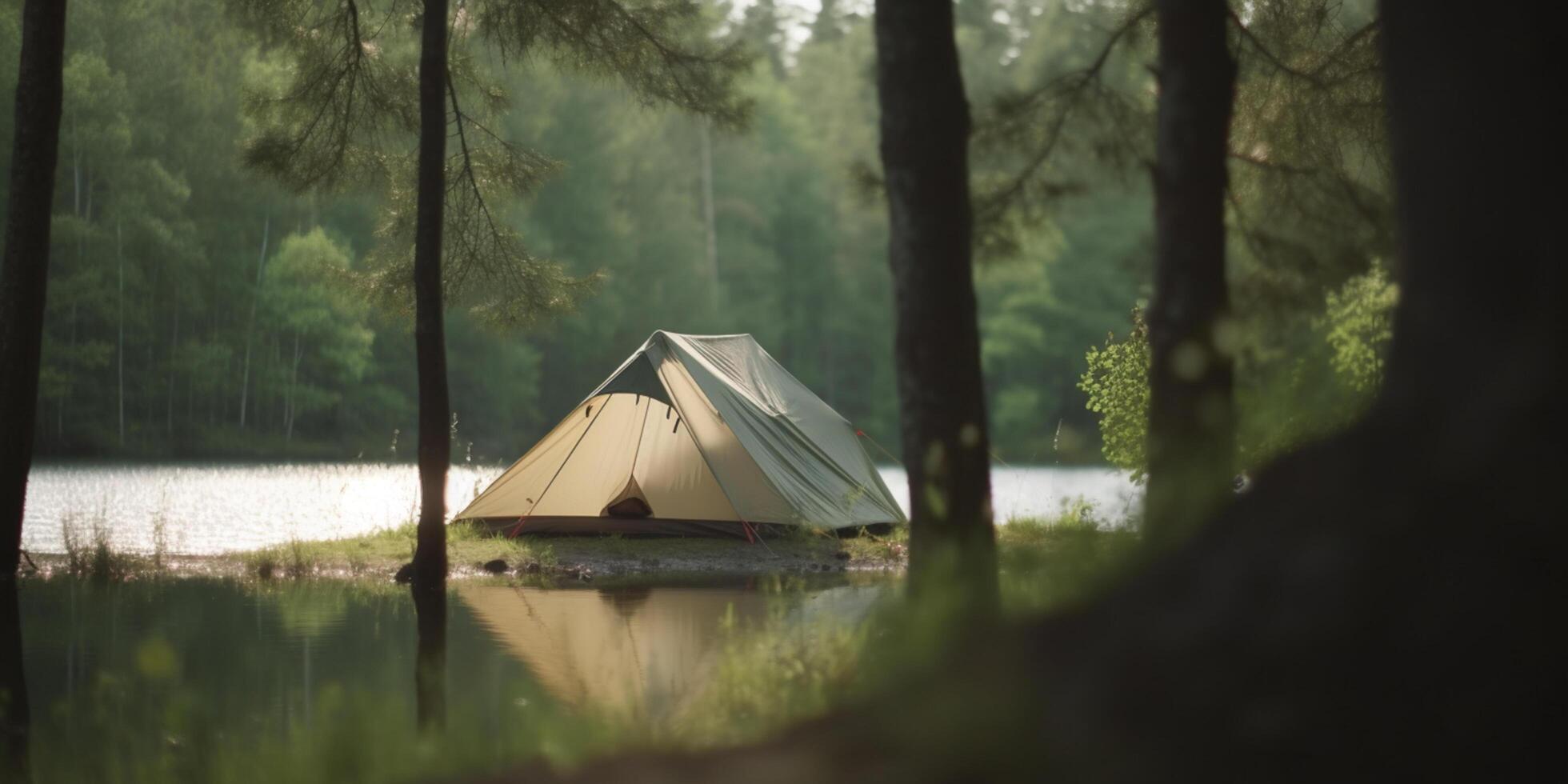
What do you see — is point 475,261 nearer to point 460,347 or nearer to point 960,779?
point 960,779

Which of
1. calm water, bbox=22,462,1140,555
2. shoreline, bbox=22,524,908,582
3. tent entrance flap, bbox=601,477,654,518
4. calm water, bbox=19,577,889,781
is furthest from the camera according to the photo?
calm water, bbox=22,462,1140,555

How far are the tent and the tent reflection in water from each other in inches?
104

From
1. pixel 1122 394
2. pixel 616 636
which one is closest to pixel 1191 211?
pixel 616 636

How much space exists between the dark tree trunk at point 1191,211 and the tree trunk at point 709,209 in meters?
→ 42.7

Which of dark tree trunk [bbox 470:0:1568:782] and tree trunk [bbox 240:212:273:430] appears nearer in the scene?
dark tree trunk [bbox 470:0:1568:782]

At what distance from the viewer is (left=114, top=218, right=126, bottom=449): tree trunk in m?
31.2

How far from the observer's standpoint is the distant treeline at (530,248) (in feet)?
103

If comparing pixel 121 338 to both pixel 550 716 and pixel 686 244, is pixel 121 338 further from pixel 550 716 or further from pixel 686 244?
pixel 550 716

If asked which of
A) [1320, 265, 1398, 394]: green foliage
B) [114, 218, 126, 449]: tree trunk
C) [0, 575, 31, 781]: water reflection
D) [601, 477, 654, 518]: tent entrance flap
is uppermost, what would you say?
[114, 218, 126, 449]: tree trunk

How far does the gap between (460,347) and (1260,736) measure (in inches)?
1574

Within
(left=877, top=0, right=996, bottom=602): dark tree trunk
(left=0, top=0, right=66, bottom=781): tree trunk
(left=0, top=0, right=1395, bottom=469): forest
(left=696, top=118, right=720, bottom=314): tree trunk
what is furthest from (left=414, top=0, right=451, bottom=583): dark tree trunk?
(left=696, top=118, right=720, bottom=314): tree trunk

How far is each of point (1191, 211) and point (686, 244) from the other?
41.9 m

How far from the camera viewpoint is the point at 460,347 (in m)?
41.2

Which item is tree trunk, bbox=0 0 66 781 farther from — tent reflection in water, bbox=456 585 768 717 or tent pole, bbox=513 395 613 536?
tent pole, bbox=513 395 613 536
